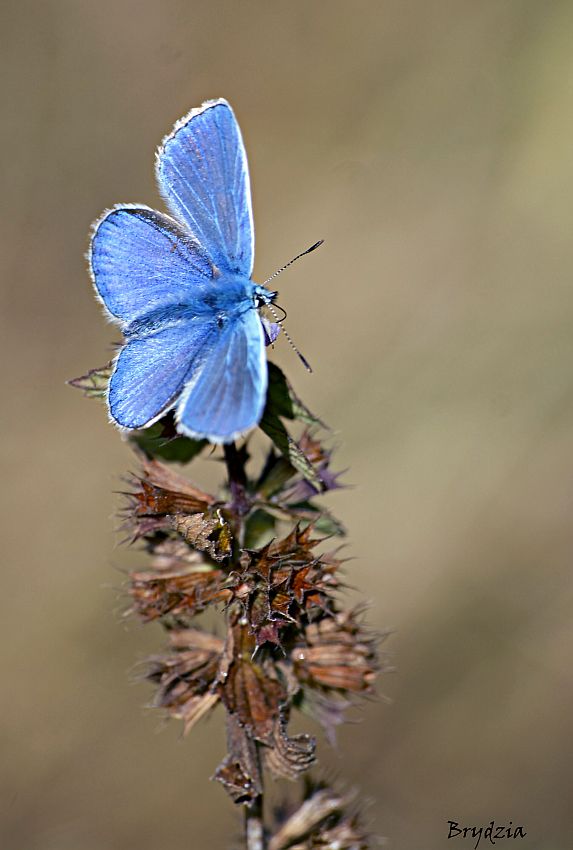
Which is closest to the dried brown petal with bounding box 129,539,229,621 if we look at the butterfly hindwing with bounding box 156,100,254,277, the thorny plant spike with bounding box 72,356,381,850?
the thorny plant spike with bounding box 72,356,381,850

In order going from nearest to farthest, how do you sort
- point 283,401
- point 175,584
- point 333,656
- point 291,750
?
point 283,401 < point 291,750 < point 175,584 < point 333,656

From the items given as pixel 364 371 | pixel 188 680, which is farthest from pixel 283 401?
pixel 364 371

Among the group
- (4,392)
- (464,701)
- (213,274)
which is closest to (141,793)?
(464,701)

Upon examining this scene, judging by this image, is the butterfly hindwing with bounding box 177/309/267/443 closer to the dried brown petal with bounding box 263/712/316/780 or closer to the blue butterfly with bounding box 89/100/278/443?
the blue butterfly with bounding box 89/100/278/443

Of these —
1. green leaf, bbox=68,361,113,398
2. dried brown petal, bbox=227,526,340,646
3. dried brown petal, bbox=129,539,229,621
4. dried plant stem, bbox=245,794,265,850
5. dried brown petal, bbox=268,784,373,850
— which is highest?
green leaf, bbox=68,361,113,398

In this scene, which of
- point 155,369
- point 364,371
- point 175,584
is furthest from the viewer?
point 364,371

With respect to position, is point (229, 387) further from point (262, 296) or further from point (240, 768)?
point (240, 768)

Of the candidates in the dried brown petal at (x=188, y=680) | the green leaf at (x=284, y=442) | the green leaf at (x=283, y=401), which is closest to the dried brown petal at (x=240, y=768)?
the dried brown petal at (x=188, y=680)

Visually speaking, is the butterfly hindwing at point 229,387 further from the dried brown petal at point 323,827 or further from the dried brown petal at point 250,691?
the dried brown petal at point 323,827
